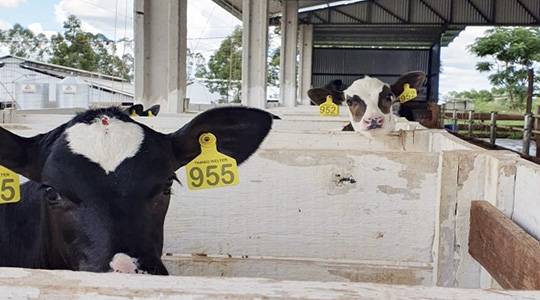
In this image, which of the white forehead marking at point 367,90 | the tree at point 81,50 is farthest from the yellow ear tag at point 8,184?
the tree at point 81,50

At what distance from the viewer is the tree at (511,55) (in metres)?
27.9

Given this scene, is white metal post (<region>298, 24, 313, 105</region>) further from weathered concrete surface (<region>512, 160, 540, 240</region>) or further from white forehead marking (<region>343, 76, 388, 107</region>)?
weathered concrete surface (<region>512, 160, 540, 240</region>)

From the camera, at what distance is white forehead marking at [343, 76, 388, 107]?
4.93 metres

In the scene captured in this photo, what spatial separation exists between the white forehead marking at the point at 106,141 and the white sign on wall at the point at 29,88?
20812 millimetres

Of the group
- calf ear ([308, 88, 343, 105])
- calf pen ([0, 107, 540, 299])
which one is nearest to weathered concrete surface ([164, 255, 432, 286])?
calf pen ([0, 107, 540, 299])

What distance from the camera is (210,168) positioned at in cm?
174

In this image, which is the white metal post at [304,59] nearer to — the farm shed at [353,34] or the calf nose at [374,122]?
the farm shed at [353,34]

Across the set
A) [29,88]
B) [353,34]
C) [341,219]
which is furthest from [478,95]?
[341,219]

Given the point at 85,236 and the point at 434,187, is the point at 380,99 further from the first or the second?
the point at 85,236

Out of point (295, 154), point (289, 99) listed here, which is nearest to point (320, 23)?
point (289, 99)

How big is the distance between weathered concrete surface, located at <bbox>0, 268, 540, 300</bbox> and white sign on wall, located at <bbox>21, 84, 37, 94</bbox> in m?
21.9

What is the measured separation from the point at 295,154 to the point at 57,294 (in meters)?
1.14

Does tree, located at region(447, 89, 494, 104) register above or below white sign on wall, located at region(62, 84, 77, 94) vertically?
above

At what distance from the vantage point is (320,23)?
67.4 feet
